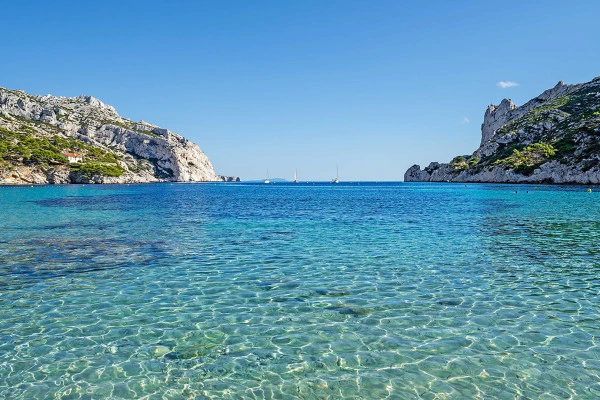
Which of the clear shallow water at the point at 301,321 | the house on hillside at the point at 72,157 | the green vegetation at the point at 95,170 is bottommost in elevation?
the clear shallow water at the point at 301,321

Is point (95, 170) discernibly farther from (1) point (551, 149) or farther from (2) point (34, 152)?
(1) point (551, 149)

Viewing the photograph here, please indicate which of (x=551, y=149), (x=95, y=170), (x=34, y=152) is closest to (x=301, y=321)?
(x=551, y=149)

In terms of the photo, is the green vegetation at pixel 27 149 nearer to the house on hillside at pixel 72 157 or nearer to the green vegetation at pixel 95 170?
the house on hillside at pixel 72 157

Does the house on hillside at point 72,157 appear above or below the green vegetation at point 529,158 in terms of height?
above

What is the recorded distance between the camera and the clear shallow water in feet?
26.5

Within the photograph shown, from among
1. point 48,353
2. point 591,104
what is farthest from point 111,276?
point 591,104

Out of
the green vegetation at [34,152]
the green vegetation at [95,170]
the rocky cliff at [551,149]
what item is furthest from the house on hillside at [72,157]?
the rocky cliff at [551,149]

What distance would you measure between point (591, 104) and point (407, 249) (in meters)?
204

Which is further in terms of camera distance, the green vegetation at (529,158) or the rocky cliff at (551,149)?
the green vegetation at (529,158)

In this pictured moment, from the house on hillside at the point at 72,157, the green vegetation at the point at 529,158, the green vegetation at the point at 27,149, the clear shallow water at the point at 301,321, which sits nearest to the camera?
the clear shallow water at the point at 301,321

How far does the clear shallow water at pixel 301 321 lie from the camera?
8.09 metres

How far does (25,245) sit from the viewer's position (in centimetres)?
2445

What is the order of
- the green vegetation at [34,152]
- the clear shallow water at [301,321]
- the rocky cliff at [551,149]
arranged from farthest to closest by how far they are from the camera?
the green vegetation at [34,152] < the rocky cliff at [551,149] < the clear shallow water at [301,321]

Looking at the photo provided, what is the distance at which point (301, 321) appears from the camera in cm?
1145
